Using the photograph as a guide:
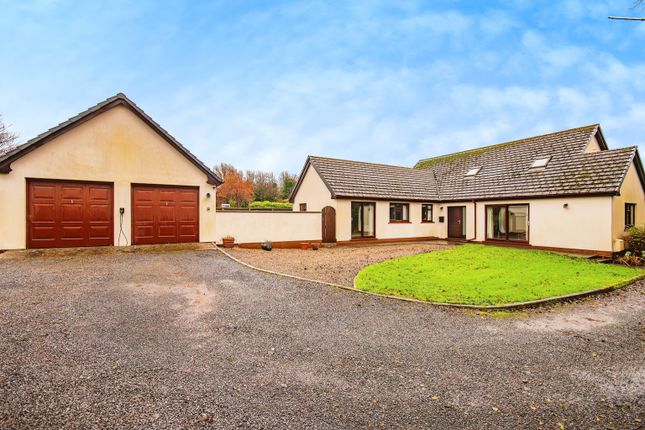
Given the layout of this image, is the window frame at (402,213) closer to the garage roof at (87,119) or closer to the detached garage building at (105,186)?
the garage roof at (87,119)

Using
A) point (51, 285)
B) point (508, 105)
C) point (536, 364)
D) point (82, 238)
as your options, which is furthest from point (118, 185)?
point (508, 105)

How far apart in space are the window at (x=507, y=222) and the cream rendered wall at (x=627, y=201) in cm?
380

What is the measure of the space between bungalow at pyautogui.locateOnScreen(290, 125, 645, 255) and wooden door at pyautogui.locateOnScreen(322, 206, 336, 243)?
61 mm

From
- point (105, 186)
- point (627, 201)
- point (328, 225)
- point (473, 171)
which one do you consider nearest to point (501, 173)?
point (473, 171)

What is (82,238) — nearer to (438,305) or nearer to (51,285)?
(51,285)

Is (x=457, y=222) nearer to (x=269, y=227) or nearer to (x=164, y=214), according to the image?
(x=269, y=227)

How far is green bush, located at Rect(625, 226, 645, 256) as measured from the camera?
1478cm

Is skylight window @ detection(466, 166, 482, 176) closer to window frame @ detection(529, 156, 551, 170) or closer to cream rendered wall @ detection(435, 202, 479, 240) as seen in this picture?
cream rendered wall @ detection(435, 202, 479, 240)

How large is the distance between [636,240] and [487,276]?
1003 cm

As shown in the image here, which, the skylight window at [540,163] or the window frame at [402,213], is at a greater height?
the skylight window at [540,163]

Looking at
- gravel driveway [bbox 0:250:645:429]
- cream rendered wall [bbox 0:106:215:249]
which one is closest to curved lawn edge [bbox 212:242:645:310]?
gravel driveway [bbox 0:250:645:429]

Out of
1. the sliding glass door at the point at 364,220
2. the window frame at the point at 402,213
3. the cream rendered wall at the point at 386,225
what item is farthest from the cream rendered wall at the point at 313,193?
the window frame at the point at 402,213

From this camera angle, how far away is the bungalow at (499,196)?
15.6 m

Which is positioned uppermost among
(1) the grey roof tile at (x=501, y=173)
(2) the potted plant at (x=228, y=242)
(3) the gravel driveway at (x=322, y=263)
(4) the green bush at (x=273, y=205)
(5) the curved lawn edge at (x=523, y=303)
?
(1) the grey roof tile at (x=501, y=173)
